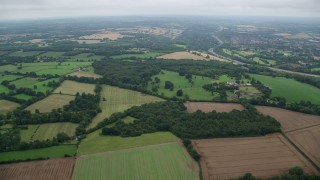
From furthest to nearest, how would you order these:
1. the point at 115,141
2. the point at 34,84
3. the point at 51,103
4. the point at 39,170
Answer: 1. the point at 34,84
2. the point at 51,103
3. the point at 115,141
4. the point at 39,170

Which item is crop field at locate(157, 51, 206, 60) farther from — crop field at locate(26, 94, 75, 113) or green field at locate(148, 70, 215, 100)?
crop field at locate(26, 94, 75, 113)

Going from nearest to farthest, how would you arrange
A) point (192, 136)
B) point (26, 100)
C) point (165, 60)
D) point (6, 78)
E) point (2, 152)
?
point (2, 152)
point (192, 136)
point (26, 100)
point (6, 78)
point (165, 60)

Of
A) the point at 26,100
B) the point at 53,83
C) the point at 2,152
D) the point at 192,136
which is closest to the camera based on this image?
the point at 2,152

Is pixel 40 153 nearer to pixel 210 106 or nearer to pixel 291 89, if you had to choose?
pixel 210 106

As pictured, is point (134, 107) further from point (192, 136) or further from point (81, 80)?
point (81, 80)

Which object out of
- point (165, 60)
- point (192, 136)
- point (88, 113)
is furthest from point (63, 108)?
point (165, 60)

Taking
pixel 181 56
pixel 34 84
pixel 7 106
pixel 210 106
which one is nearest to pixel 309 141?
A: pixel 210 106

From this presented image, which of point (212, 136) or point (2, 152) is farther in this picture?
point (212, 136)
